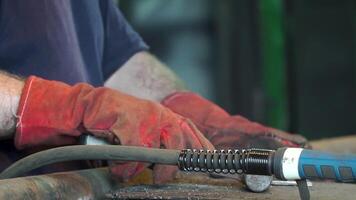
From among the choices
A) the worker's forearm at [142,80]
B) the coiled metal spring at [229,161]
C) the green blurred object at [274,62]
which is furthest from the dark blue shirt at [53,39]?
the green blurred object at [274,62]

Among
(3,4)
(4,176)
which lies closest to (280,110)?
(3,4)

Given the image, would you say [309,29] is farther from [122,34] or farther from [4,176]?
[4,176]

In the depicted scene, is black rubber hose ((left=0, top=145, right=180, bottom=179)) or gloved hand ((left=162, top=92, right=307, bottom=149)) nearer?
black rubber hose ((left=0, top=145, right=180, bottom=179))

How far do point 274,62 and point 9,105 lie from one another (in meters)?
2.48

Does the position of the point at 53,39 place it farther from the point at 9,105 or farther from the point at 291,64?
the point at 291,64

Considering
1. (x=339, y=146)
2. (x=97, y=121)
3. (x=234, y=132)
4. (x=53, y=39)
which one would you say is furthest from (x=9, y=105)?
(x=339, y=146)

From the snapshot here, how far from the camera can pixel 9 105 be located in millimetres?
1034

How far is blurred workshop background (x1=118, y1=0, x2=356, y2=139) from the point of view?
339cm

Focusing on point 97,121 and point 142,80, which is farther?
point 142,80

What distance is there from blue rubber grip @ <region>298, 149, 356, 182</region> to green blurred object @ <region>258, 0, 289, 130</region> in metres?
2.58

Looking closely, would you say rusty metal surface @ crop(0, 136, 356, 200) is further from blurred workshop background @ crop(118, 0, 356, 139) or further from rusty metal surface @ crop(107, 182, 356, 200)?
blurred workshop background @ crop(118, 0, 356, 139)

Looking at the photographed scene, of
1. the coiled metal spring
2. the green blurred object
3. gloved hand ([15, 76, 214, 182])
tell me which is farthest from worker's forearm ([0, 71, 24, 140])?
the green blurred object

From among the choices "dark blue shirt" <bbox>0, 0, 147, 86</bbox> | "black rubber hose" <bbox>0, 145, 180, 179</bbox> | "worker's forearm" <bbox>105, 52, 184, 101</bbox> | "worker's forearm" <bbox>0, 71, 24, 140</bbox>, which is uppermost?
"dark blue shirt" <bbox>0, 0, 147, 86</bbox>

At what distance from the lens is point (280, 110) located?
339 centimetres
